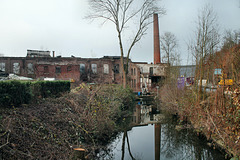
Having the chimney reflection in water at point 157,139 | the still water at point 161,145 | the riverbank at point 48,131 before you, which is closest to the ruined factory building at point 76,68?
the chimney reflection in water at point 157,139

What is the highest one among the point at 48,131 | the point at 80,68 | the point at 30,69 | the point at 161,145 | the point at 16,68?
the point at 80,68

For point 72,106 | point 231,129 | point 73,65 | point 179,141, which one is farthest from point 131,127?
point 73,65

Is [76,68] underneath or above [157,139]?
above

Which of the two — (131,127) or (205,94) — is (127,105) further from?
(205,94)

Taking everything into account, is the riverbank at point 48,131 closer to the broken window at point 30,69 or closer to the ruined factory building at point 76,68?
the ruined factory building at point 76,68

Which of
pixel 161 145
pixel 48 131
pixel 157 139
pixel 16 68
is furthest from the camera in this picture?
pixel 16 68

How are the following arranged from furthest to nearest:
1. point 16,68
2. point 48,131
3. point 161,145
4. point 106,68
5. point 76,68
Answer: point 106,68
point 76,68
point 16,68
point 161,145
point 48,131

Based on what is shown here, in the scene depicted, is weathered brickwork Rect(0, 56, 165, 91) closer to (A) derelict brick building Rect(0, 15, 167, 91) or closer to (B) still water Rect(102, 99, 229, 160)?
(A) derelict brick building Rect(0, 15, 167, 91)

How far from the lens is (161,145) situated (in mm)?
8344

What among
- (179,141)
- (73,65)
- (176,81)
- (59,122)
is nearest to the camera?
(59,122)

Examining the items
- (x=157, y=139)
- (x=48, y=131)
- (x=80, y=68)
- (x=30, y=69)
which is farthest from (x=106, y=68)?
(x=48, y=131)

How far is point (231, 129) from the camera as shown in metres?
5.62

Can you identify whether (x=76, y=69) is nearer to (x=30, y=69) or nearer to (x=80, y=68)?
(x=80, y=68)

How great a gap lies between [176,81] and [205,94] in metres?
5.88
